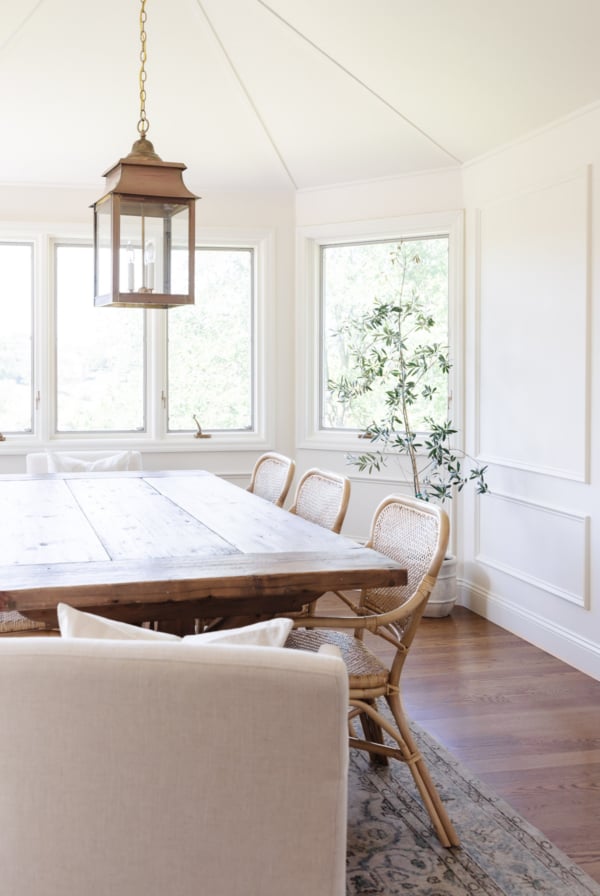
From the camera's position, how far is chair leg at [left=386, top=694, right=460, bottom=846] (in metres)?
2.58

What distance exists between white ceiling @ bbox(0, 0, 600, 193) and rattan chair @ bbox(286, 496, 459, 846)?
6.71ft

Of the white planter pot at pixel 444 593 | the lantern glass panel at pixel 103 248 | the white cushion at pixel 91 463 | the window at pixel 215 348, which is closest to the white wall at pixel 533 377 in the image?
the white planter pot at pixel 444 593

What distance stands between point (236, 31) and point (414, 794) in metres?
3.41

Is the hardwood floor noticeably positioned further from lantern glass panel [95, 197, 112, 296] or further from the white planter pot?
lantern glass panel [95, 197, 112, 296]

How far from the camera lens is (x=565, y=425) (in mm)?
4254

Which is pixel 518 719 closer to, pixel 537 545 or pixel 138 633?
pixel 537 545

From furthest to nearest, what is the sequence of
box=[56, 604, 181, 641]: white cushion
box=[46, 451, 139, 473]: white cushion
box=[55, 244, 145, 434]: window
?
box=[55, 244, 145, 434]: window, box=[46, 451, 139, 473]: white cushion, box=[56, 604, 181, 641]: white cushion

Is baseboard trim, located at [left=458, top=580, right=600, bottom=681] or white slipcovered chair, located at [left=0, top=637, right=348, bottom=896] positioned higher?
white slipcovered chair, located at [left=0, top=637, right=348, bottom=896]

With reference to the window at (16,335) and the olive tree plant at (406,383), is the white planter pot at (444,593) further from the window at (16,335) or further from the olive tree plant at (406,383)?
the window at (16,335)

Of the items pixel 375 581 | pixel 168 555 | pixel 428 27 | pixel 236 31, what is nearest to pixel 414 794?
pixel 375 581

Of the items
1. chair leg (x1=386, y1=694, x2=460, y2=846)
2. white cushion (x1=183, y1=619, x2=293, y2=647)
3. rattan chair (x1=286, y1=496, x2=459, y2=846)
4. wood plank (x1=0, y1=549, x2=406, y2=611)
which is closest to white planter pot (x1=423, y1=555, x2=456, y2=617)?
rattan chair (x1=286, y1=496, x2=459, y2=846)

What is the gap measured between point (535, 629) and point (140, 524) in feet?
7.52

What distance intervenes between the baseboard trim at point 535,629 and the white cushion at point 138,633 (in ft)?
8.57

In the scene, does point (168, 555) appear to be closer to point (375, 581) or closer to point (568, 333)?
point (375, 581)
